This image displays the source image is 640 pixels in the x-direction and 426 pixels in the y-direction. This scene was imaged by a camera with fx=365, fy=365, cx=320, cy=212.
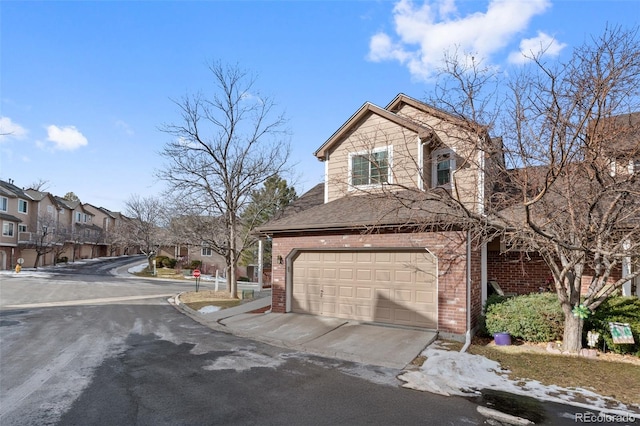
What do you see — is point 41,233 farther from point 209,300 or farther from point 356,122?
point 356,122

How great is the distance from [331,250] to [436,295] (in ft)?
11.3

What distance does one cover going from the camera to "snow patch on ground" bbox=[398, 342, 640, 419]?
5652 mm

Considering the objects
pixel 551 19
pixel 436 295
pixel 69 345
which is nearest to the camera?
pixel 551 19

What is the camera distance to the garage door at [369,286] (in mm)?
9953

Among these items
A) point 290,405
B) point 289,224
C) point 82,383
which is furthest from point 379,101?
point 82,383

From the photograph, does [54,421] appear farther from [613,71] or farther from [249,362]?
[613,71]

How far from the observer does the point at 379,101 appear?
13.2 meters

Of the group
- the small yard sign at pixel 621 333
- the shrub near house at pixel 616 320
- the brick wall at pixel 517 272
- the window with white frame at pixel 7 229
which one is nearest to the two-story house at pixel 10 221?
the window with white frame at pixel 7 229

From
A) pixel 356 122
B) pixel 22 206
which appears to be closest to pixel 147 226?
pixel 22 206

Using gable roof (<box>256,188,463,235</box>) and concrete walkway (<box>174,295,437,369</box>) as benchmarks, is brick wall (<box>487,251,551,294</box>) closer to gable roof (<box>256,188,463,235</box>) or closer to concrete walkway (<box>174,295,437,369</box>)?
gable roof (<box>256,188,463,235</box>)

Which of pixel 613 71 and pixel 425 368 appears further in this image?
pixel 425 368

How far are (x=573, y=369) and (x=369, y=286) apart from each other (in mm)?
5168

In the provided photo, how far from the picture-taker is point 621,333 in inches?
301

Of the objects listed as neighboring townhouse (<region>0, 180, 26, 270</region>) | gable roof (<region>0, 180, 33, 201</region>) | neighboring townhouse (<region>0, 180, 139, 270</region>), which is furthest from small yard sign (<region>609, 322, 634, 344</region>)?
gable roof (<region>0, 180, 33, 201</region>)
